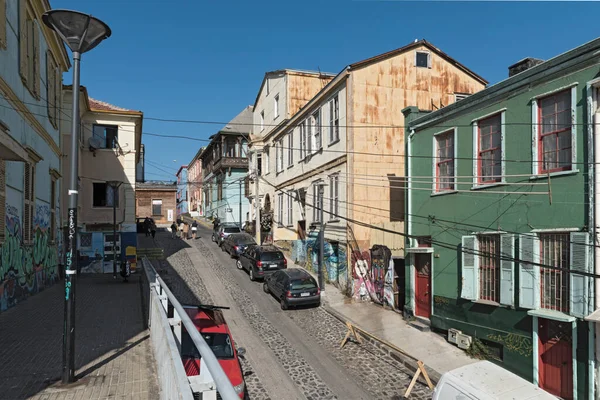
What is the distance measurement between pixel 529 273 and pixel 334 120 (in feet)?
46.8

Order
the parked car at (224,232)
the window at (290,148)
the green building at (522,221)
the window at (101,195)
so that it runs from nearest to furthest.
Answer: the green building at (522,221), the window at (101,195), the window at (290,148), the parked car at (224,232)

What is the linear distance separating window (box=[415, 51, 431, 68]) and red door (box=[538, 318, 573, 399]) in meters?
16.7

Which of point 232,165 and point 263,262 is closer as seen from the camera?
point 263,262

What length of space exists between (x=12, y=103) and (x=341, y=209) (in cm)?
1518

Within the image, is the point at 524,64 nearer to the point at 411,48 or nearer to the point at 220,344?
the point at 411,48

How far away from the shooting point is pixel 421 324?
16688mm

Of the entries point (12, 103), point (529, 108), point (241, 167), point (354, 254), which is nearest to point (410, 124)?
point (529, 108)

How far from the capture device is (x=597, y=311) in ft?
33.4

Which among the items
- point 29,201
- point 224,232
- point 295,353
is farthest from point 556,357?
point 224,232

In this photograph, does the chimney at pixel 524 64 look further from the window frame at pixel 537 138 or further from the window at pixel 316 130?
the window at pixel 316 130

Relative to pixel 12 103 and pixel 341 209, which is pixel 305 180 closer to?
pixel 341 209

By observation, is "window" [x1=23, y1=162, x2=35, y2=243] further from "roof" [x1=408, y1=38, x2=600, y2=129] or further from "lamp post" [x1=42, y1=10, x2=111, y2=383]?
"roof" [x1=408, y1=38, x2=600, y2=129]

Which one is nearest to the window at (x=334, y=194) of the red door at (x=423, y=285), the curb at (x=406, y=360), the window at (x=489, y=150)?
the red door at (x=423, y=285)

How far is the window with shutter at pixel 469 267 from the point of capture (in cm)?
1393
